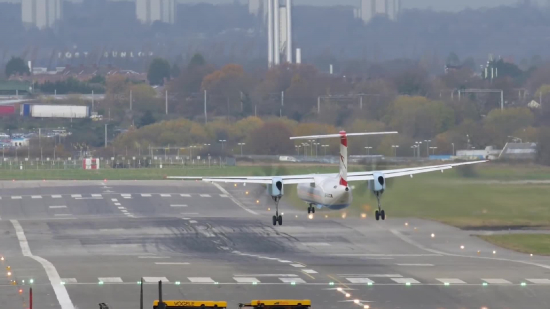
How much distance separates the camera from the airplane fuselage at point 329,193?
6894cm

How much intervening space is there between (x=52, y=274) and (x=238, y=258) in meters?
11.2

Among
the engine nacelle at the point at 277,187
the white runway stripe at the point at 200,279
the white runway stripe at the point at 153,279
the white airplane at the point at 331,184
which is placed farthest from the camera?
the engine nacelle at the point at 277,187

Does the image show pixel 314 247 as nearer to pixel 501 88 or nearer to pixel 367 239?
pixel 367 239

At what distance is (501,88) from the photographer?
6845 inches

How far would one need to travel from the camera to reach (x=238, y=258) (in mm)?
65188

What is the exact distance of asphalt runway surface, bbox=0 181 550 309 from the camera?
166 ft

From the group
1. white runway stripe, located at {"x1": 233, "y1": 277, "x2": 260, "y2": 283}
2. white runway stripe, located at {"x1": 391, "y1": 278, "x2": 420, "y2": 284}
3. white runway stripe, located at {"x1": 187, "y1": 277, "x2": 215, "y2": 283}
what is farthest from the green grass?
white runway stripe, located at {"x1": 187, "y1": 277, "x2": 215, "y2": 283}

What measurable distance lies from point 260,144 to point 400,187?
4245 centimetres

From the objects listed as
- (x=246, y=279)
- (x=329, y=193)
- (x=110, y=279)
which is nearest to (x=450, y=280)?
(x=246, y=279)

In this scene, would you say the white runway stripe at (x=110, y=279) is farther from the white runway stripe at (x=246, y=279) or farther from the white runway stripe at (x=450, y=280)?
the white runway stripe at (x=450, y=280)

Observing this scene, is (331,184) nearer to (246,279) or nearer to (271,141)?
(246,279)

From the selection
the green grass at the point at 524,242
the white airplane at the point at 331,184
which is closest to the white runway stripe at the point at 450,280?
the green grass at the point at 524,242

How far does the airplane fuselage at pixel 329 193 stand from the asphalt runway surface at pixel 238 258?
2.38 metres

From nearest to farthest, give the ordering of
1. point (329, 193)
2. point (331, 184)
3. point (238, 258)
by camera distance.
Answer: point (238, 258), point (329, 193), point (331, 184)
